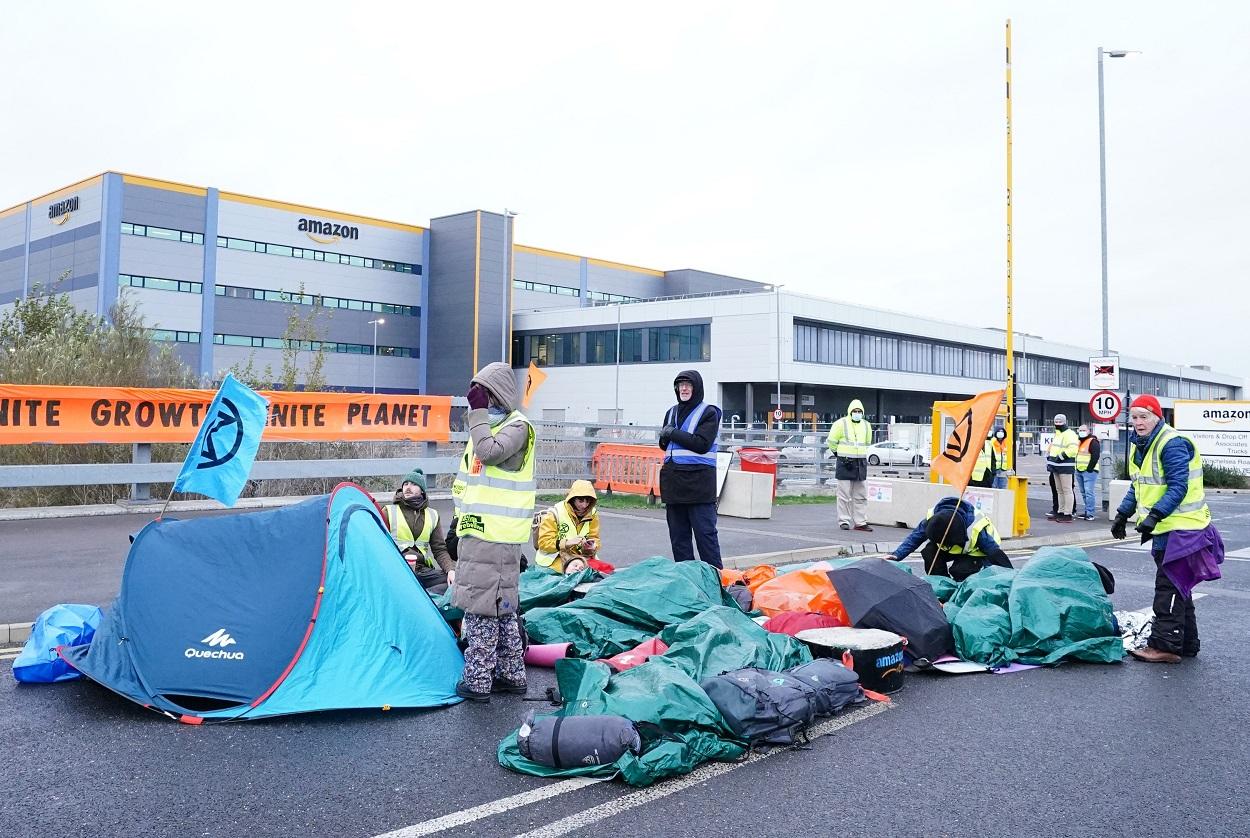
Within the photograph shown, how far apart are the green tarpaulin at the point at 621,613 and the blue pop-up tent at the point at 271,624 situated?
0.97 meters

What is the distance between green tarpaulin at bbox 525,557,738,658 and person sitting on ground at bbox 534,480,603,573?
123cm

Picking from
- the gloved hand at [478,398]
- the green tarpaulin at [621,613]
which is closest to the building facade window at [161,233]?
the green tarpaulin at [621,613]

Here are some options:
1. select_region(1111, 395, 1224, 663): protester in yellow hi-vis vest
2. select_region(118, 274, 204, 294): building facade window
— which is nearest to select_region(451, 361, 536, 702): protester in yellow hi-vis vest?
select_region(1111, 395, 1224, 663): protester in yellow hi-vis vest

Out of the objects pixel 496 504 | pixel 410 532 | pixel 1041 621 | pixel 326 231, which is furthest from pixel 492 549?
pixel 326 231

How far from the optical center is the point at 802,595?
23.7 feet

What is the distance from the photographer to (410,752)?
4.73 m

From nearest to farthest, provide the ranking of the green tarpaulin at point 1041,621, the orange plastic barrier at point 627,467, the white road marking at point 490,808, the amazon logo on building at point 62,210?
the white road marking at point 490,808, the green tarpaulin at point 1041,621, the orange plastic barrier at point 627,467, the amazon logo on building at point 62,210

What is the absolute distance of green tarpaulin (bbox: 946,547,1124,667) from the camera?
6.74 meters

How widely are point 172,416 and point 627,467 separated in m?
8.36

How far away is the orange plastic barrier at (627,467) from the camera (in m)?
18.0

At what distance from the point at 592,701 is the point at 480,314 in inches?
2256

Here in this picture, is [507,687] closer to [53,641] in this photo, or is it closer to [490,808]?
[490,808]

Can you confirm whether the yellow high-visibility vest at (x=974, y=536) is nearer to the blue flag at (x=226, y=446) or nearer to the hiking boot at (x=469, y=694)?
the hiking boot at (x=469, y=694)

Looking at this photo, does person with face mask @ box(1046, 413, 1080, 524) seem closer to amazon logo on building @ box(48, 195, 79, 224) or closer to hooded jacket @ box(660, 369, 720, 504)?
hooded jacket @ box(660, 369, 720, 504)
